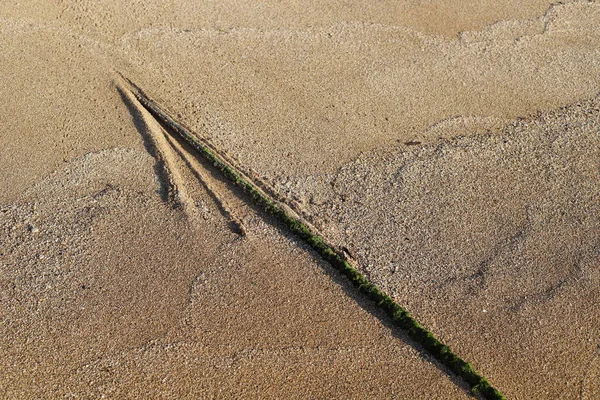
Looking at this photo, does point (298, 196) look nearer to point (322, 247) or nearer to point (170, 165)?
point (322, 247)

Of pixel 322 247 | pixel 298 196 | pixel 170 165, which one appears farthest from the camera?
pixel 170 165

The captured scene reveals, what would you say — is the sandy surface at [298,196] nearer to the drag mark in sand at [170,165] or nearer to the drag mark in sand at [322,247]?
the drag mark in sand at [170,165]

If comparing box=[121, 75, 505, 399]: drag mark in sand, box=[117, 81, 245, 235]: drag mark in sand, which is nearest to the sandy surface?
box=[117, 81, 245, 235]: drag mark in sand

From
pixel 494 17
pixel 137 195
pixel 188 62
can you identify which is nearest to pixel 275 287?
pixel 137 195

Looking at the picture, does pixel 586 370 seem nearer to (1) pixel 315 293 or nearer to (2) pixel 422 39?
(1) pixel 315 293

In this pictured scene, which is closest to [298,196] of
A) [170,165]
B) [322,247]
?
[322,247]
